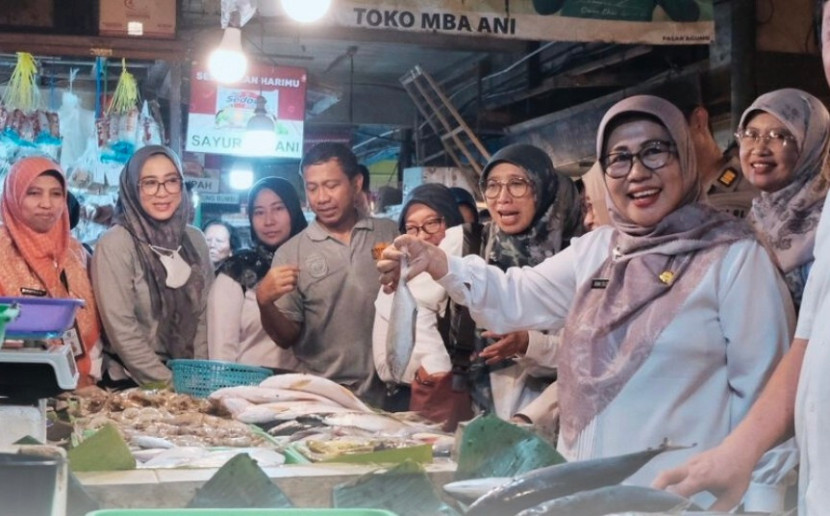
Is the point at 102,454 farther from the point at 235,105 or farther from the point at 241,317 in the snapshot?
the point at 235,105

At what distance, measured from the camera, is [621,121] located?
3531mm

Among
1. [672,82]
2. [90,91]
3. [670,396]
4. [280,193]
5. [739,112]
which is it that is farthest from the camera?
[90,91]

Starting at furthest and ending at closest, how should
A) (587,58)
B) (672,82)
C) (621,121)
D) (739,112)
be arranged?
(587,58) → (672,82) → (739,112) → (621,121)

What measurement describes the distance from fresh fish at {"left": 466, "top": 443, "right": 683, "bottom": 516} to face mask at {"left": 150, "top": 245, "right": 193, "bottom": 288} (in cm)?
419

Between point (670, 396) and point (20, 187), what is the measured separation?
12.9 feet

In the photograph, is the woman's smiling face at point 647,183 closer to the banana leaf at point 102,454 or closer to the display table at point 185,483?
the display table at point 185,483

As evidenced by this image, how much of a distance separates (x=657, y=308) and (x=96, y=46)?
4840mm

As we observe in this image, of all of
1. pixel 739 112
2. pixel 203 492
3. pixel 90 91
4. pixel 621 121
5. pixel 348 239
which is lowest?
pixel 203 492

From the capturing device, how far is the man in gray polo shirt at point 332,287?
563cm

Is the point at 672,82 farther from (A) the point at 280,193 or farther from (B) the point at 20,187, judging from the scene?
(B) the point at 20,187

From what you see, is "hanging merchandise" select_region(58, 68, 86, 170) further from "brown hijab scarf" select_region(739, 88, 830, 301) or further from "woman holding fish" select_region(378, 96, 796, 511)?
"woman holding fish" select_region(378, 96, 796, 511)

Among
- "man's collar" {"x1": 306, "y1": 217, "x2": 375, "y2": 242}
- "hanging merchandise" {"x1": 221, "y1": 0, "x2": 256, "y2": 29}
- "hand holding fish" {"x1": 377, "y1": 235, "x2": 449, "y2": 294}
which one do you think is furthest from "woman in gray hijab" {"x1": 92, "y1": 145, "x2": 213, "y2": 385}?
"hand holding fish" {"x1": 377, "y1": 235, "x2": 449, "y2": 294}

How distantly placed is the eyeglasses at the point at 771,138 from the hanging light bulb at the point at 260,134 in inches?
290

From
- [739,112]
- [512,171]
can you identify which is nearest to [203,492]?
[512,171]
